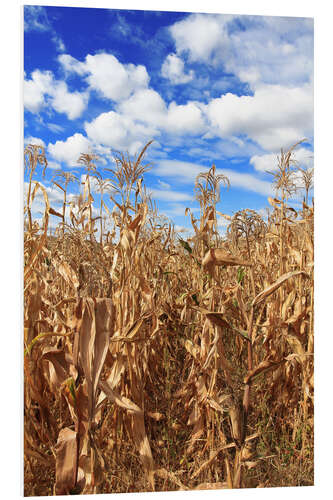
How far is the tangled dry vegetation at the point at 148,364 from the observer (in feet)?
5.53

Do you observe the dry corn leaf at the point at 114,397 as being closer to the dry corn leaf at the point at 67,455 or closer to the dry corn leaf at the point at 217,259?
the dry corn leaf at the point at 67,455

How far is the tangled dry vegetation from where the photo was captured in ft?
5.53

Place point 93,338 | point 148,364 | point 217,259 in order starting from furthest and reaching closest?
point 148,364 < point 217,259 < point 93,338

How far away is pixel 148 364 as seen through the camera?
88.3 inches

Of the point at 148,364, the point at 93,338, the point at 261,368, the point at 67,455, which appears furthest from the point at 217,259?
the point at 67,455

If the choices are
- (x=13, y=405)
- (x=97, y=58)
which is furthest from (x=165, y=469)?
(x=97, y=58)

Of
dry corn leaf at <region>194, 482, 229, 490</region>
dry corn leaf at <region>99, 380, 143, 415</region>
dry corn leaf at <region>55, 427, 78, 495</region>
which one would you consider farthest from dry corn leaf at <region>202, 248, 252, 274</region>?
dry corn leaf at <region>194, 482, 229, 490</region>

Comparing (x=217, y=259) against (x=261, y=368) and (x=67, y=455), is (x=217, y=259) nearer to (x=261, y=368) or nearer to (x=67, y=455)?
(x=261, y=368)

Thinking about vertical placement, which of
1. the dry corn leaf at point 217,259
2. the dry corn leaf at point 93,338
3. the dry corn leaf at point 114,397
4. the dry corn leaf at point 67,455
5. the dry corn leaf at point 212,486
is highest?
the dry corn leaf at point 217,259

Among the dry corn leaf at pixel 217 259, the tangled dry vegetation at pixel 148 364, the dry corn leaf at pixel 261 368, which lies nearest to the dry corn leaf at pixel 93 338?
the tangled dry vegetation at pixel 148 364

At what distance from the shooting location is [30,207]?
76.1 inches

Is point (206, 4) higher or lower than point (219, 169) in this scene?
higher

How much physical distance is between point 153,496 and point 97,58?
216 cm
